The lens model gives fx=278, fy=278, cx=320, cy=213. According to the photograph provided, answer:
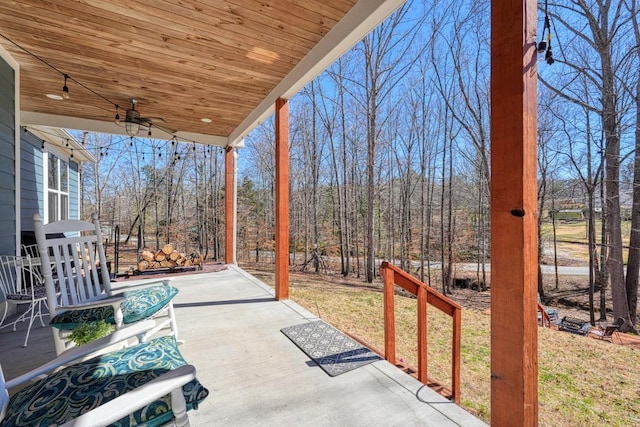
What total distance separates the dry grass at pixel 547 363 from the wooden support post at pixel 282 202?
140 cm

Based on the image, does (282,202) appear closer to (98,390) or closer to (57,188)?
(98,390)

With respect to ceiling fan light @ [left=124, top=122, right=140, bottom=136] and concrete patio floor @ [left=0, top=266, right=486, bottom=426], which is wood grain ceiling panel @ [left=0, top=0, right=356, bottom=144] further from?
concrete patio floor @ [left=0, top=266, right=486, bottom=426]

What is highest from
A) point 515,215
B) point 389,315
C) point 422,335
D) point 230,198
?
point 230,198

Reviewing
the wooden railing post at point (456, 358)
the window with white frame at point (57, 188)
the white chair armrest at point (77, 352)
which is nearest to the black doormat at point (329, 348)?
the wooden railing post at point (456, 358)

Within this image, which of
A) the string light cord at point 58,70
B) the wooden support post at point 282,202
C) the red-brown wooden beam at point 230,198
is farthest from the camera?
the red-brown wooden beam at point 230,198

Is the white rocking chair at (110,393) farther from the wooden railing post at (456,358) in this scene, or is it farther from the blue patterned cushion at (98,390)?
the wooden railing post at (456,358)

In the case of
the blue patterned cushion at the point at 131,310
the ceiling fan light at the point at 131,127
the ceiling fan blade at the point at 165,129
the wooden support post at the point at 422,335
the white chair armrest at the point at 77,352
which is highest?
the ceiling fan blade at the point at 165,129

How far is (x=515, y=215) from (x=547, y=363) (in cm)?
420

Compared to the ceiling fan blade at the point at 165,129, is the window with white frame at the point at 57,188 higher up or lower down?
lower down

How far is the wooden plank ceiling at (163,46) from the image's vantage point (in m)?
2.23

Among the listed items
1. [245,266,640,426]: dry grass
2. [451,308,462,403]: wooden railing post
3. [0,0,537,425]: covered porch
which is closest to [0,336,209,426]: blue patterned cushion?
[0,0,537,425]: covered porch

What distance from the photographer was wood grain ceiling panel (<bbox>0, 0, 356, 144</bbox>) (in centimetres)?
223

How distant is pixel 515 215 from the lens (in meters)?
1.27

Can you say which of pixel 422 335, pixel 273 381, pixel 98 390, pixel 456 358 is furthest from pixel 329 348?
pixel 98 390
